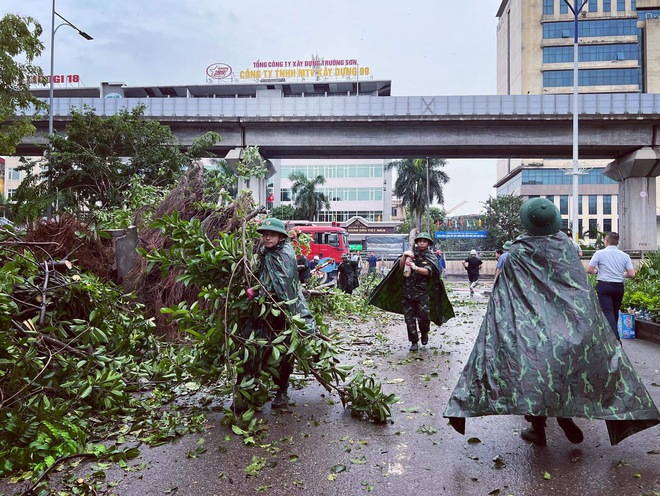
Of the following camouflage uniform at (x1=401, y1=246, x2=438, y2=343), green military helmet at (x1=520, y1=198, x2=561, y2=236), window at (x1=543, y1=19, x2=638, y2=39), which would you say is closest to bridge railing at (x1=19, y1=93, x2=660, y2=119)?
camouflage uniform at (x1=401, y1=246, x2=438, y2=343)

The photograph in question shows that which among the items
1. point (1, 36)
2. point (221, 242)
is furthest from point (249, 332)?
point (1, 36)

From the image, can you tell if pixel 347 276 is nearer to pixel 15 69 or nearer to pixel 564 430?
pixel 15 69

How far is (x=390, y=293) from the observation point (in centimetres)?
953

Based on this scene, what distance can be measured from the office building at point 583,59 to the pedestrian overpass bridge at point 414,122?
3662cm

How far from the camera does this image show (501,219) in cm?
5412

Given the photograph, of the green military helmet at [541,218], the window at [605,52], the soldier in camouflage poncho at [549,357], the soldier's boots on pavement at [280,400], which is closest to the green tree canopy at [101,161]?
the soldier's boots on pavement at [280,400]

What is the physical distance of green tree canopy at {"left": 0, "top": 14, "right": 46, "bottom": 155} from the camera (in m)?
17.1

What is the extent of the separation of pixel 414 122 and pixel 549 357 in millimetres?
31786

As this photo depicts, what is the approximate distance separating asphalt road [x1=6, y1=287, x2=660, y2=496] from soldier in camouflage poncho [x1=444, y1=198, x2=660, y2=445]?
0.93 ft

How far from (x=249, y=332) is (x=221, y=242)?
87 centimetres

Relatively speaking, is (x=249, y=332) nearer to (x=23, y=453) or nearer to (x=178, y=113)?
(x=23, y=453)

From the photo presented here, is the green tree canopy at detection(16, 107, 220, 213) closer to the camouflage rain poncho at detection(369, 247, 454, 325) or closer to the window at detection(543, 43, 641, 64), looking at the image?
the camouflage rain poncho at detection(369, 247, 454, 325)

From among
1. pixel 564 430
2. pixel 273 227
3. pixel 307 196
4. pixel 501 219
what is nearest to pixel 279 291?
pixel 273 227

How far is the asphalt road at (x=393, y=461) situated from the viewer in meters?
3.83
